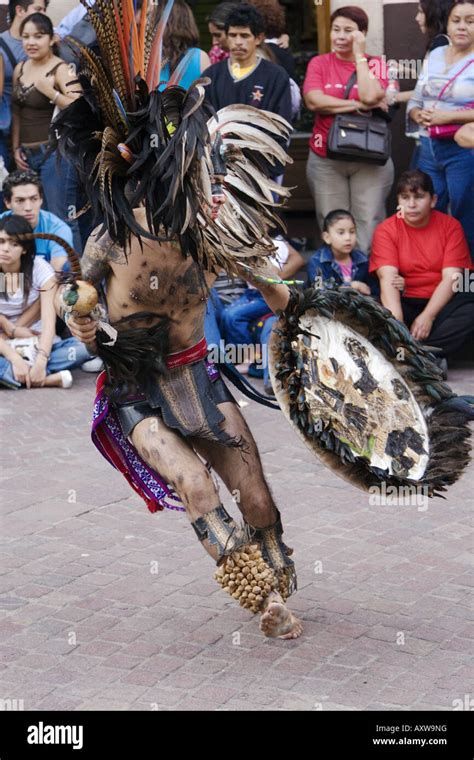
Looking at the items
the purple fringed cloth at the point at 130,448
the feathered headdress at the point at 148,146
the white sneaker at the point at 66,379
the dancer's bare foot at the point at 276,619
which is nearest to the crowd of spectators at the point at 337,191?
the white sneaker at the point at 66,379

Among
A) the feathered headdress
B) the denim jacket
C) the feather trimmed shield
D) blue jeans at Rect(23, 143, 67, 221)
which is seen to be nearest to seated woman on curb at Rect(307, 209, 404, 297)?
the denim jacket

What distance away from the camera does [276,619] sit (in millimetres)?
4820

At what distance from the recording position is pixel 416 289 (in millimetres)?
8820

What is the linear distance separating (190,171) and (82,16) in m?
5.51

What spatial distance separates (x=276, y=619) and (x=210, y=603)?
2.18 ft

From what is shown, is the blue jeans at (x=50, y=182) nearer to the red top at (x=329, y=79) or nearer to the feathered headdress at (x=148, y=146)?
the red top at (x=329, y=79)

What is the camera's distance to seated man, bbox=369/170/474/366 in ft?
28.5

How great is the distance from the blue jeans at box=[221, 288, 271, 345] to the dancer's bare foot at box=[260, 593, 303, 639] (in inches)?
159

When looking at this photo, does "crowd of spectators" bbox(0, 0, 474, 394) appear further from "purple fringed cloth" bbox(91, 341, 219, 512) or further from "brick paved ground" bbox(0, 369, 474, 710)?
"purple fringed cloth" bbox(91, 341, 219, 512)

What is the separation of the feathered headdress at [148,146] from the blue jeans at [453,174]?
14.1 ft

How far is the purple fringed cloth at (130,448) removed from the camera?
195 inches

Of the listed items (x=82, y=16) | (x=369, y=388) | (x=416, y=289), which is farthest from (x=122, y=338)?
(x=82, y=16)

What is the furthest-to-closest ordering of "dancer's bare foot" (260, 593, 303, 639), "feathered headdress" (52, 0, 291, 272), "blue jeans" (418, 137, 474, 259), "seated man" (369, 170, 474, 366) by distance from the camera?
1. "blue jeans" (418, 137, 474, 259)
2. "seated man" (369, 170, 474, 366)
3. "dancer's bare foot" (260, 593, 303, 639)
4. "feathered headdress" (52, 0, 291, 272)

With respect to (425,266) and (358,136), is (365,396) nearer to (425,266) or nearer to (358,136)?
(425,266)
